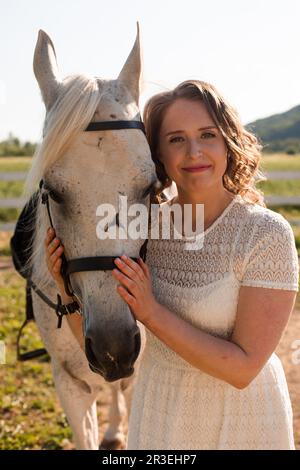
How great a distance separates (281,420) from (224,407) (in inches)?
9.1

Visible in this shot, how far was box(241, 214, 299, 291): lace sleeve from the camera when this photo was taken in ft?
6.18

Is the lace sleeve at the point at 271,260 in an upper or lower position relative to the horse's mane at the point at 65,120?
lower

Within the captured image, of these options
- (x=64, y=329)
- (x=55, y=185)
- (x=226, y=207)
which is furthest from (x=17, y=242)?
(x=226, y=207)

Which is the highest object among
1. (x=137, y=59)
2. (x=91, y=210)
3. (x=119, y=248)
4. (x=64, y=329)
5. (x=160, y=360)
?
(x=137, y=59)

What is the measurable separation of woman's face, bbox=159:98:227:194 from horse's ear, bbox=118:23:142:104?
28 centimetres

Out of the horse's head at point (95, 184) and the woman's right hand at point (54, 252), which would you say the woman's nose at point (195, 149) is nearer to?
the horse's head at point (95, 184)

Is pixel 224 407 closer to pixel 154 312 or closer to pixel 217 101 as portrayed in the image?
pixel 154 312

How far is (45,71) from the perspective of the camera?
233 centimetres

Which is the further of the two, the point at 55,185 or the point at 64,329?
the point at 64,329

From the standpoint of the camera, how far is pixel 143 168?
2016 millimetres

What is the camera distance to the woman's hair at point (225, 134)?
6.78 feet

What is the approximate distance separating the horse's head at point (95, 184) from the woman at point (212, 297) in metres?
0.08

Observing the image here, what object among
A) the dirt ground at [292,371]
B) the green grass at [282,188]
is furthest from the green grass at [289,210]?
the dirt ground at [292,371]

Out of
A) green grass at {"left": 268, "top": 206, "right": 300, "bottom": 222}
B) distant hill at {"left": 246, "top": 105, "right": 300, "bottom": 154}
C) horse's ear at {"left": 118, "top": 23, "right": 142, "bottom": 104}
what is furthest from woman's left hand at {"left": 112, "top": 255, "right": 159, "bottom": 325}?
distant hill at {"left": 246, "top": 105, "right": 300, "bottom": 154}
